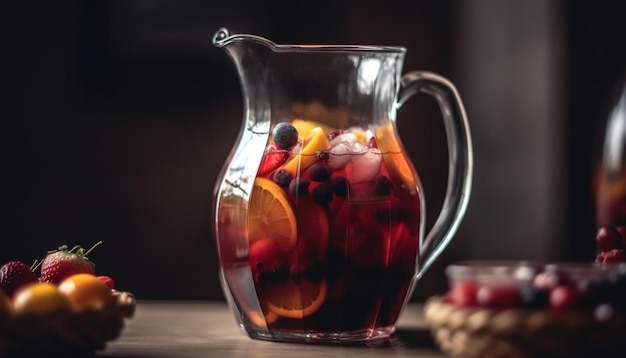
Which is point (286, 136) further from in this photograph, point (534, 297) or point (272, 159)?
point (534, 297)

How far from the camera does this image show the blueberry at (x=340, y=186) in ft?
3.40

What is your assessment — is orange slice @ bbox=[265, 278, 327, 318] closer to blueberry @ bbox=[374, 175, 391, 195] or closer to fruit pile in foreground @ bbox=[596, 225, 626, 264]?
blueberry @ bbox=[374, 175, 391, 195]

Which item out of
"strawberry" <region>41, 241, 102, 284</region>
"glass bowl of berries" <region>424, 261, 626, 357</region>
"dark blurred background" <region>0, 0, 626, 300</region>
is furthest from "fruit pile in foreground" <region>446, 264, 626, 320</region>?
"dark blurred background" <region>0, 0, 626, 300</region>

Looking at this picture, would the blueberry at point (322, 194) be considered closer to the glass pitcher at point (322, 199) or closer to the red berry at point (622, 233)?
the glass pitcher at point (322, 199)

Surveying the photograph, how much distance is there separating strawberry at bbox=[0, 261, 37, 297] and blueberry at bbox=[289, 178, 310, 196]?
0.94ft

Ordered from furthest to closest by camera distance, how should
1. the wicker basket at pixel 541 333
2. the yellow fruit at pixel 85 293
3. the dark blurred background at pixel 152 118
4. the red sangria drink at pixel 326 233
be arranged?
the dark blurred background at pixel 152 118, the red sangria drink at pixel 326 233, the yellow fruit at pixel 85 293, the wicker basket at pixel 541 333

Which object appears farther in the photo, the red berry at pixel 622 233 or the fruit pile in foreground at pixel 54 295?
the red berry at pixel 622 233

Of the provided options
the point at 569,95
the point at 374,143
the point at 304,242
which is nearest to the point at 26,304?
the point at 304,242

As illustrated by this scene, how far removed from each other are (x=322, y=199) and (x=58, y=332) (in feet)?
0.98

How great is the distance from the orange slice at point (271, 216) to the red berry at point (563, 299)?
0.30 meters

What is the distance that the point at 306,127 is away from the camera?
1.07 m

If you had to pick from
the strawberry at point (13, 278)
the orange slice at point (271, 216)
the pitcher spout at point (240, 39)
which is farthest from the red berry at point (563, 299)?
the strawberry at point (13, 278)

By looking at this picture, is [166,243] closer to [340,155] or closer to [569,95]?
[569,95]

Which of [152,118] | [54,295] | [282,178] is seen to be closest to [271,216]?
[282,178]
